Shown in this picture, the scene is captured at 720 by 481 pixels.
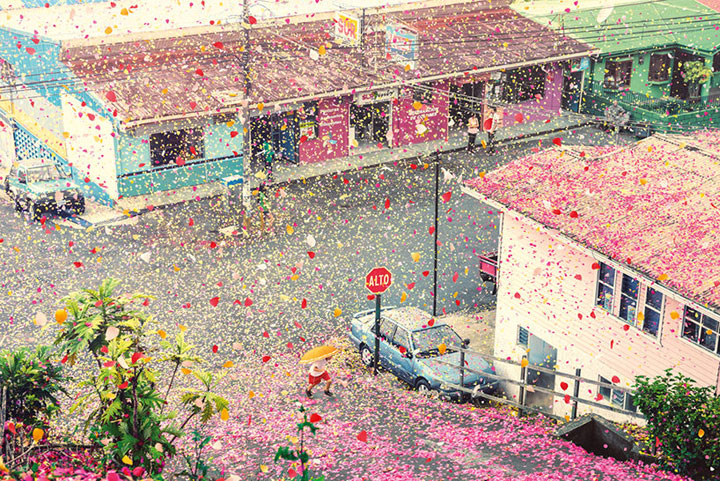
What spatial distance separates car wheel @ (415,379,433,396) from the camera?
776 inches

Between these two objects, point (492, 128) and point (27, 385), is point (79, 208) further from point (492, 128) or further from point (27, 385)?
point (27, 385)

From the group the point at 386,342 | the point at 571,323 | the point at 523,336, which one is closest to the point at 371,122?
the point at 386,342

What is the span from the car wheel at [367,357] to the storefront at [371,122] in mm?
15789

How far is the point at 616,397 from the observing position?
18656 millimetres

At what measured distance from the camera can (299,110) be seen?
1361 inches

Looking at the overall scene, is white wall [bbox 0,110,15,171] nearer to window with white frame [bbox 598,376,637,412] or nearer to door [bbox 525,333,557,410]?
door [bbox 525,333,557,410]

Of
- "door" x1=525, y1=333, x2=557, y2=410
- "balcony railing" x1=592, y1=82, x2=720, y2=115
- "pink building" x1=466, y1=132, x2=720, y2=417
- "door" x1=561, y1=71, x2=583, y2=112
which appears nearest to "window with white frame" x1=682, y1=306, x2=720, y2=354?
"pink building" x1=466, y1=132, x2=720, y2=417

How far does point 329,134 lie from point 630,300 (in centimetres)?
1936

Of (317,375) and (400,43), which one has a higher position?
(400,43)

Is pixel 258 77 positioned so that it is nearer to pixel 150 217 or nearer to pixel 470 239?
pixel 150 217

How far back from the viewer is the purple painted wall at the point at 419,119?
120 feet

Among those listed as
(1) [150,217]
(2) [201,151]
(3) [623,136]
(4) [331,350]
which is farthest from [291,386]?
(3) [623,136]

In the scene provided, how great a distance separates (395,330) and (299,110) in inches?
615

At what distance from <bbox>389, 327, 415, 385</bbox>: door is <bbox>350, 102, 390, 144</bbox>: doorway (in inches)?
667
